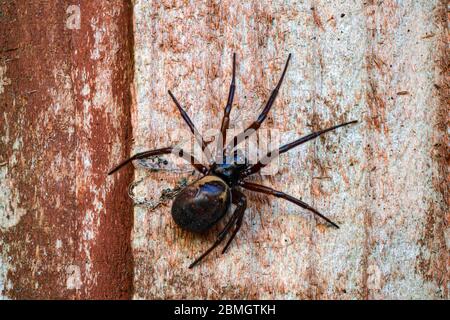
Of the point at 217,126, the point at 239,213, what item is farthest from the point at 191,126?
the point at 239,213

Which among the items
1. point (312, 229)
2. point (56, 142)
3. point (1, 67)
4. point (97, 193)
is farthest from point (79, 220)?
point (312, 229)

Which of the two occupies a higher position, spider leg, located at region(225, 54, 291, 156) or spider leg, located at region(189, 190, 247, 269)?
spider leg, located at region(225, 54, 291, 156)

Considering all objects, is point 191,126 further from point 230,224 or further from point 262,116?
point 230,224

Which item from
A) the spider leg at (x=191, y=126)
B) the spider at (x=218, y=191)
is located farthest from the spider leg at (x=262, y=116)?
the spider leg at (x=191, y=126)

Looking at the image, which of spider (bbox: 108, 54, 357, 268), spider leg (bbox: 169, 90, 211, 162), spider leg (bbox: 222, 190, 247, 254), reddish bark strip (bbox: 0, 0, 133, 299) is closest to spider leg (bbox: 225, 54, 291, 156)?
spider (bbox: 108, 54, 357, 268)

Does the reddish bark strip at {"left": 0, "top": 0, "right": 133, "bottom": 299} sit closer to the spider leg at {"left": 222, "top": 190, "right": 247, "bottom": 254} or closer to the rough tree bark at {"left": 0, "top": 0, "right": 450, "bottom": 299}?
the rough tree bark at {"left": 0, "top": 0, "right": 450, "bottom": 299}

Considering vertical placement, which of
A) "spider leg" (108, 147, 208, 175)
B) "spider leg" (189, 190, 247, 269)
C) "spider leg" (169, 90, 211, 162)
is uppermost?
"spider leg" (169, 90, 211, 162)

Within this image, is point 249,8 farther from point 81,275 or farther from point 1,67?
point 81,275
